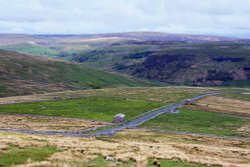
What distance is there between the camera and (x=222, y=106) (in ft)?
527

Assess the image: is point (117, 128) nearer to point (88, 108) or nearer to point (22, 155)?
point (88, 108)

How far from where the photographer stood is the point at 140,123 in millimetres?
112688

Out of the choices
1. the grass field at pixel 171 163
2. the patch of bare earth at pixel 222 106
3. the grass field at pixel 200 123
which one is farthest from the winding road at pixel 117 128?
the grass field at pixel 171 163

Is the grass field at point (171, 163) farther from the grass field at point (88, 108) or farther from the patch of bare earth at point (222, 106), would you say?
the patch of bare earth at point (222, 106)

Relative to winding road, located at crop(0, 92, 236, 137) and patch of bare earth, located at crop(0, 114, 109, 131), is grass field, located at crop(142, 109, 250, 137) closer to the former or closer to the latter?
winding road, located at crop(0, 92, 236, 137)

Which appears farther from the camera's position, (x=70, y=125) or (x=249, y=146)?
(x=70, y=125)

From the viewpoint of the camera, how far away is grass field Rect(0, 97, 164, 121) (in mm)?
131250

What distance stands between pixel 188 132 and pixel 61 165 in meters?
67.7

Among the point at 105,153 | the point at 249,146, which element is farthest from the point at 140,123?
the point at 105,153

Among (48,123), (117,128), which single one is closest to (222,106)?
(117,128)

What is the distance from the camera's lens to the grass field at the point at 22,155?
35.9 metres

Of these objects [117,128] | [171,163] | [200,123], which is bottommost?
[200,123]

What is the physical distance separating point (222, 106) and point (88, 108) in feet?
212

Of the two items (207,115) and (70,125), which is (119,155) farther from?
(207,115)
